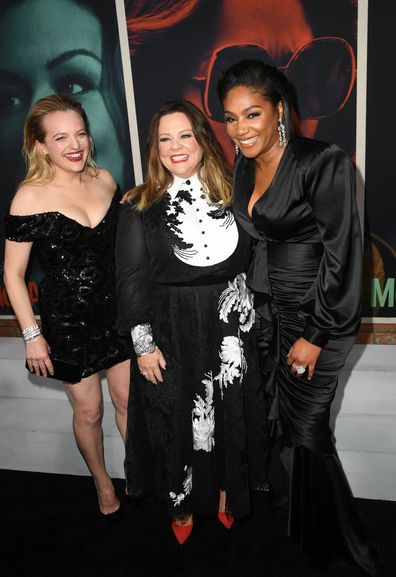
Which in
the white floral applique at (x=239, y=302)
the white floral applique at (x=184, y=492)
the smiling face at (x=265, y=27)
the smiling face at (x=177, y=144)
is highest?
the smiling face at (x=265, y=27)

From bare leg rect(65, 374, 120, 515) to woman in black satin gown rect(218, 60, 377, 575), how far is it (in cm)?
71

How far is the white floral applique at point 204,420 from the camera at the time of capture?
1894 millimetres

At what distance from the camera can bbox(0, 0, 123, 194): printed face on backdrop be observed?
3121 mm

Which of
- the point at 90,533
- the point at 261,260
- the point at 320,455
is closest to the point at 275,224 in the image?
the point at 261,260

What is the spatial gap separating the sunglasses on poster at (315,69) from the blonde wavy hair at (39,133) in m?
1.40

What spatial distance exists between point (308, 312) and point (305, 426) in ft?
1.44

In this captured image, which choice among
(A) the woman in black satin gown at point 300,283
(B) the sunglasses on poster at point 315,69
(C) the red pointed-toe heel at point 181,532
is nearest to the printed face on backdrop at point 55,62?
(B) the sunglasses on poster at point 315,69

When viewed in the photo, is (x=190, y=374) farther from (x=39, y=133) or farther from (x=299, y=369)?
(x=39, y=133)

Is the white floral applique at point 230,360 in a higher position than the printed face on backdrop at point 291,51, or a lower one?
lower

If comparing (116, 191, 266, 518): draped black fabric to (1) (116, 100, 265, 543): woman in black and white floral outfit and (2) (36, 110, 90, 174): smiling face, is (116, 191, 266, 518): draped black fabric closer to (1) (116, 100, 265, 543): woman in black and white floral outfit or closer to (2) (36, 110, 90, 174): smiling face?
(1) (116, 100, 265, 543): woman in black and white floral outfit

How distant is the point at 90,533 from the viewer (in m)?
2.12

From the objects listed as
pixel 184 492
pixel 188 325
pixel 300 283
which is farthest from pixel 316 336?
pixel 184 492

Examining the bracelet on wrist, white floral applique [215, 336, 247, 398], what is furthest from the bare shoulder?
white floral applique [215, 336, 247, 398]

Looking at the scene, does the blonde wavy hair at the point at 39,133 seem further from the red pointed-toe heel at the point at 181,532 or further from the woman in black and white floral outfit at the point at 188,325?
the red pointed-toe heel at the point at 181,532
